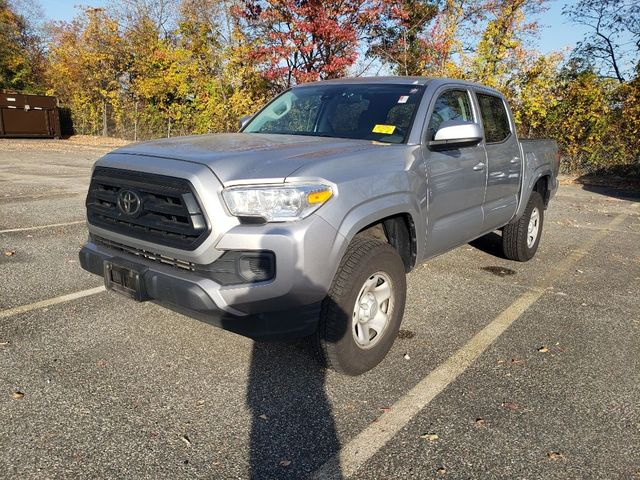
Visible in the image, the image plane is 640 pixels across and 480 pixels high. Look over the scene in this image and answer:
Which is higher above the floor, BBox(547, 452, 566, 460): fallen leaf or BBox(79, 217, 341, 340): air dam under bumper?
BBox(79, 217, 341, 340): air dam under bumper

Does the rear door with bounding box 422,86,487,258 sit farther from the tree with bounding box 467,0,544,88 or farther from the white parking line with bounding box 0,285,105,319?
the tree with bounding box 467,0,544,88

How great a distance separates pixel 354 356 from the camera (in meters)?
2.92

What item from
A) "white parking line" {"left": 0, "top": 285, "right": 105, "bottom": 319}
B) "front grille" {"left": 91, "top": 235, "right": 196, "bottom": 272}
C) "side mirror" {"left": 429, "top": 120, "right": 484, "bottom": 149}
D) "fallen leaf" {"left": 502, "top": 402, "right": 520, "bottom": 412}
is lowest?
"fallen leaf" {"left": 502, "top": 402, "right": 520, "bottom": 412}

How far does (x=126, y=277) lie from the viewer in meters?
2.86

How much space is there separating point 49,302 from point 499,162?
4.03m

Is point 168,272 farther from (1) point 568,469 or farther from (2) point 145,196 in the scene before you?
(1) point 568,469

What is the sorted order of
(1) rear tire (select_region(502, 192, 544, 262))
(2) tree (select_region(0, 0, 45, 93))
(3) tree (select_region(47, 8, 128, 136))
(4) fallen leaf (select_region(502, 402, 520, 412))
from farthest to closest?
(2) tree (select_region(0, 0, 45, 93)), (3) tree (select_region(47, 8, 128, 136)), (1) rear tire (select_region(502, 192, 544, 262)), (4) fallen leaf (select_region(502, 402, 520, 412))

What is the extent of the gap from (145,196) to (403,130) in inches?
71.2

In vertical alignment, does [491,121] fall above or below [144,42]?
below

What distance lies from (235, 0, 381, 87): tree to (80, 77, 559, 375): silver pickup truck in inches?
466

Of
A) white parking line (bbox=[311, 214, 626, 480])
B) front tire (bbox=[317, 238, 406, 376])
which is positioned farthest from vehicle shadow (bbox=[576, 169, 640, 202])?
front tire (bbox=[317, 238, 406, 376])

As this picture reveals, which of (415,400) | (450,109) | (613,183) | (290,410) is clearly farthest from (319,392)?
(613,183)

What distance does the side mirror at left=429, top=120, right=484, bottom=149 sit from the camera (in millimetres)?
3432

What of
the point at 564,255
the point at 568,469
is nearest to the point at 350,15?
the point at 564,255
